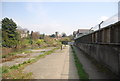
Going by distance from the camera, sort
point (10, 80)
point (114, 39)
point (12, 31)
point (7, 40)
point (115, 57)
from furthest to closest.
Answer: point (12, 31) → point (7, 40) → point (114, 39) → point (115, 57) → point (10, 80)

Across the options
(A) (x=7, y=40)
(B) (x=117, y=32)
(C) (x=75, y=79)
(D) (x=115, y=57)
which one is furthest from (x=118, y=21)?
(A) (x=7, y=40)

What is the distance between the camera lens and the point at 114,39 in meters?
5.01

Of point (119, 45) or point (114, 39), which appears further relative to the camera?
point (114, 39)

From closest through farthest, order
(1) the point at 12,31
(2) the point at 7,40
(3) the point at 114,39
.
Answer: (3) the point at 114,39, (2) the point at 7,40, (1) the point at 12,31

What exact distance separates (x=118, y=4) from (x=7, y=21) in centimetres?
2521

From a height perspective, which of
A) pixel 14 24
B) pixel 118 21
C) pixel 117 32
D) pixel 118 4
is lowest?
pixel 117 32

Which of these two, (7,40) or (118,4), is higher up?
(118,4)

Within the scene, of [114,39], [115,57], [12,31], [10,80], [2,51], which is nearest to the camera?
[10,80]

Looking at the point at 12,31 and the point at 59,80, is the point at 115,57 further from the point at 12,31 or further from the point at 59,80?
the point at 12,31

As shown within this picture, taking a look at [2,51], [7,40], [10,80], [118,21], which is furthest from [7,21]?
[118,21]

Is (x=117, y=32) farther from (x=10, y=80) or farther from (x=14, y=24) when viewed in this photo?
(x=14, y=24)

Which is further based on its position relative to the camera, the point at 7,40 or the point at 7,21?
the point at 7,21

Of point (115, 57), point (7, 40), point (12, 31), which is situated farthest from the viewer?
point (12, 31)

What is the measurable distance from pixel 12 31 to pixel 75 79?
22.5 metres
